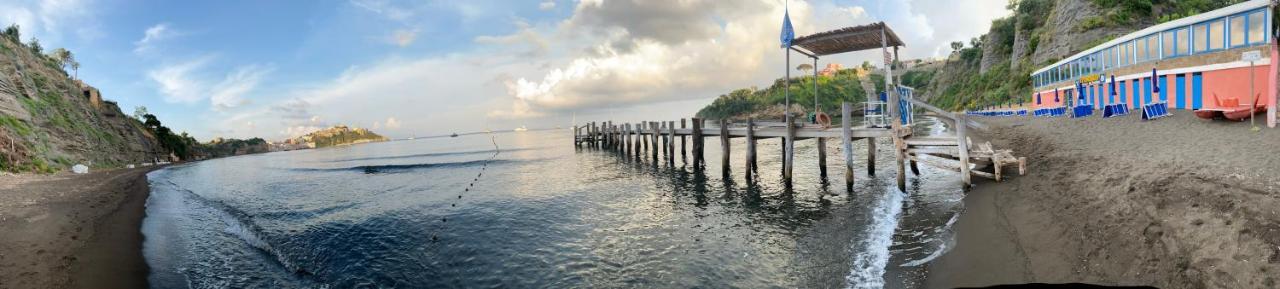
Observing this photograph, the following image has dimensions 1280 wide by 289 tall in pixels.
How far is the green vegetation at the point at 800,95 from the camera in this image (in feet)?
470

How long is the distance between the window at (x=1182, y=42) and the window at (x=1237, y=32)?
1887mm

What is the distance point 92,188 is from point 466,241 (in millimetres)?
23504

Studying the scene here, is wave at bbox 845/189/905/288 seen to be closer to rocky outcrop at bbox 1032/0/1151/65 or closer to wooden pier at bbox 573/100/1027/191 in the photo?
wooden pier at bbox 573/100/1027/191

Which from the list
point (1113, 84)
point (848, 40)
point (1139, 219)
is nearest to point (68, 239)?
→ point (1139, 219)

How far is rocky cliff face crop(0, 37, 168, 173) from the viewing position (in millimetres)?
28844

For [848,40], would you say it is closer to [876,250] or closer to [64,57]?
[876,250]

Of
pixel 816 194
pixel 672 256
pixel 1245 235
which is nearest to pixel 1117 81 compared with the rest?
pixel 816 194

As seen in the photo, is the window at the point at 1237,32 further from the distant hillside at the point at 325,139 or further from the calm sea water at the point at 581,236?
the distant hillside at the point at 325,139

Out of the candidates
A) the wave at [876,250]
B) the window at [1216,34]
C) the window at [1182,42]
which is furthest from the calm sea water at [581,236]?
the window at [1182,42]

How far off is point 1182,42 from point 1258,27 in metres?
3.03

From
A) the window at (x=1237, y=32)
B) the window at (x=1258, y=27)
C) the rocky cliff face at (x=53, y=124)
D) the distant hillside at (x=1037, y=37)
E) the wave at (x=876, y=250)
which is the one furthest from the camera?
the distant hillside at (x=1037, y=37)

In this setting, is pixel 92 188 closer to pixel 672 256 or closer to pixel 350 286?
pixel 350 286

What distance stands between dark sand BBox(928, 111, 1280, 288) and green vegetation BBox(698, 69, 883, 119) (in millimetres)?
129129

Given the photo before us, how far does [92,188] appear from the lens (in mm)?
22484
